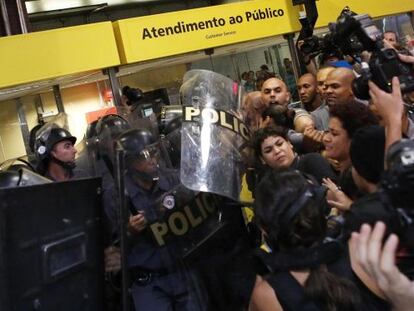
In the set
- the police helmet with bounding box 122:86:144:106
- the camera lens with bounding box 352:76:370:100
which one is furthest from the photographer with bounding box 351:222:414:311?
the police helmet with bounding box 122:86:144:106

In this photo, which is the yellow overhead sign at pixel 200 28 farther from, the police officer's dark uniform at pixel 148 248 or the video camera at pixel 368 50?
the video camera at pixel 368 50

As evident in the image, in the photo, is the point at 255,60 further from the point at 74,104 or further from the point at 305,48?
the point at 305,48

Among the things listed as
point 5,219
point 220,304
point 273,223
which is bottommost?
point 220,304

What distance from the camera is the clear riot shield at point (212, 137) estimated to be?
98.5 inches

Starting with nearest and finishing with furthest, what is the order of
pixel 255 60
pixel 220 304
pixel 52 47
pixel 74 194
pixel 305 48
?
pixel 74 194 → pixel 220 304 → pixel 305 48 → pixel 52 47 → pixel 255 60

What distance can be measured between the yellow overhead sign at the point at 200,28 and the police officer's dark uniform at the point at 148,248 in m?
2.10

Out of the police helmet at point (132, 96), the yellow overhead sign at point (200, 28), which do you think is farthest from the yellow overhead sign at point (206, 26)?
the police helmet at point (132, 96)

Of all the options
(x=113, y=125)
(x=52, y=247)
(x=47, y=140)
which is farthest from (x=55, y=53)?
(x=52, y=247)

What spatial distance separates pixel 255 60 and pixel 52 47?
3632 millimetres

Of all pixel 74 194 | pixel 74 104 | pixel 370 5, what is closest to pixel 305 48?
pixel 74 194

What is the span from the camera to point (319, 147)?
343cm

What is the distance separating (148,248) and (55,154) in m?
1.40

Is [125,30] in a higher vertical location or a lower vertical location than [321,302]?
higher

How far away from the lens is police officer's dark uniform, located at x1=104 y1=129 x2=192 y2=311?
275 centimetres
